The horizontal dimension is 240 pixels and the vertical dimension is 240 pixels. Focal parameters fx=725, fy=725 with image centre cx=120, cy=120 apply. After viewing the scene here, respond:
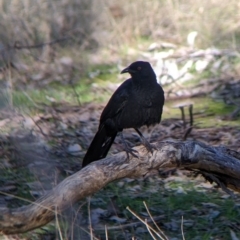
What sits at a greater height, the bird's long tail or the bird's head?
the bird's head

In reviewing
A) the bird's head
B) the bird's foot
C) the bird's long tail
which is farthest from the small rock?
the bird's foot

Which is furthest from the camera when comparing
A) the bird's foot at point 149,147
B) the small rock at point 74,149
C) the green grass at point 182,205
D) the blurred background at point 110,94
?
the small rock at point 74,149

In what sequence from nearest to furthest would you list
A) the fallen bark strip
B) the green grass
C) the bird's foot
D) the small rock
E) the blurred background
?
the fallen bark strip, the bird's foot, the green grass, the blurred background, the small rock

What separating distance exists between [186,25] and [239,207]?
19.0 feet

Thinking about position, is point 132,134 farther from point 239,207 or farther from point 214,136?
point 239,207

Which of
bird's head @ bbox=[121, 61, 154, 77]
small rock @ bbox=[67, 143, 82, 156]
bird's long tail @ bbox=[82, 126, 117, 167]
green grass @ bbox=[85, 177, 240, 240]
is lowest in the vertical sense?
green grass @ bbox=[85, 177, 240, 240]

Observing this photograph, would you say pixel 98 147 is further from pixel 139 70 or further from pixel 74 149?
pixel 74 149

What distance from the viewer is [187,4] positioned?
39.5ft

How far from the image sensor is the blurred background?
6418mm

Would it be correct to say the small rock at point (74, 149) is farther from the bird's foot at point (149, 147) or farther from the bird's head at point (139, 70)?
the bird's foot at point (149, 147)

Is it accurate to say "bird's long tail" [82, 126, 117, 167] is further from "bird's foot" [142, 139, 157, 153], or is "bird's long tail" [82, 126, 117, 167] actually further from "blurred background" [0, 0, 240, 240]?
"bird's foot" [142, 139, 157, 153]

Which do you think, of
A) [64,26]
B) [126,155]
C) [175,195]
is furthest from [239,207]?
[64,26]

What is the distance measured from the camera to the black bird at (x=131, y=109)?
600cm

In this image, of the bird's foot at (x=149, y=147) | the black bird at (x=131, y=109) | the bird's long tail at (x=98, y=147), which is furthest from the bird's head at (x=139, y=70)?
the bird's foot at (x=149, y=147)
